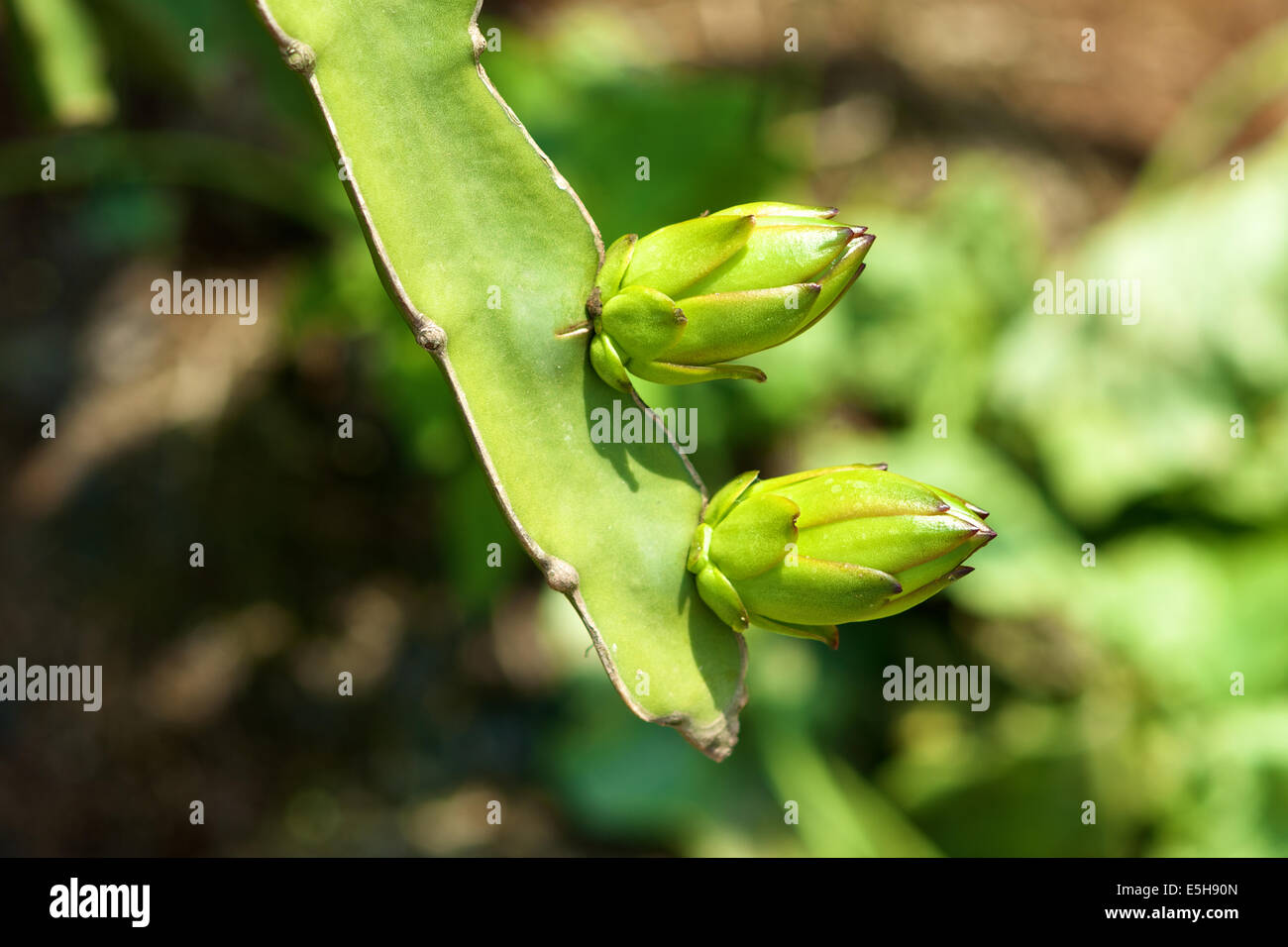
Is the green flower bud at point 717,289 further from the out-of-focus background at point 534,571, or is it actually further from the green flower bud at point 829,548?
the out-of-focus background at point 534,571

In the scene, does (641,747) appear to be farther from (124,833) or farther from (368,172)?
(368,172)

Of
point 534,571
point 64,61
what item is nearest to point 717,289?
point 64,61

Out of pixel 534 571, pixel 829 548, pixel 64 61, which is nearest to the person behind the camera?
pixel 829 548

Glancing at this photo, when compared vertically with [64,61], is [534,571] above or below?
below

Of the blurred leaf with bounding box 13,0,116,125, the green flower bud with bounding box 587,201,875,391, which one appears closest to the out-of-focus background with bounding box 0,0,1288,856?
the blurred leaf with bounding box 13,0,116,125

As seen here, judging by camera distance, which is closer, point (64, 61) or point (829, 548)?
point (829, 548)

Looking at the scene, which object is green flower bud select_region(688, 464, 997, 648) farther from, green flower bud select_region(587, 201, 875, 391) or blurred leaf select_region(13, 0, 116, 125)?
blurred leaf select_region(13, 0, 116, 125)

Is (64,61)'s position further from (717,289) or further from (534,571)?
(534,571)
